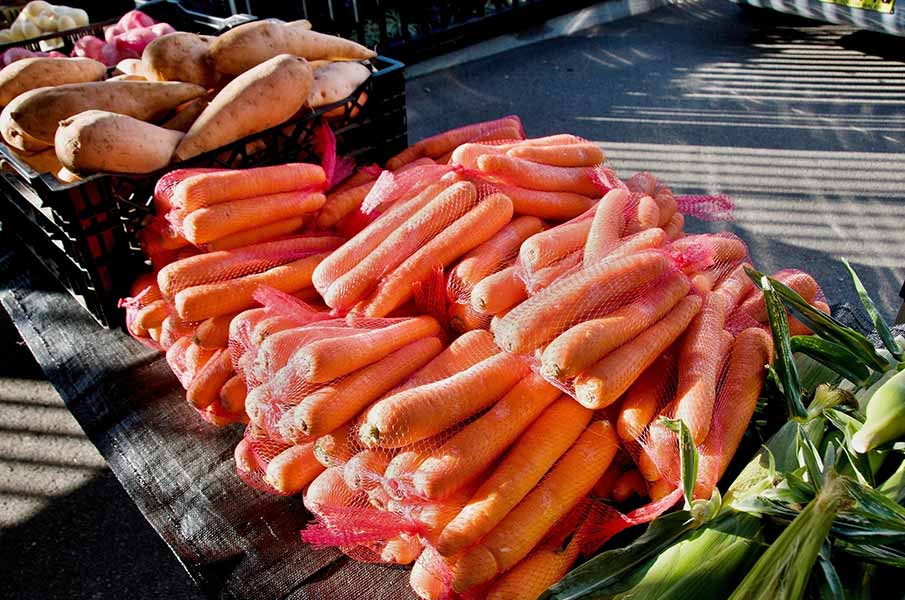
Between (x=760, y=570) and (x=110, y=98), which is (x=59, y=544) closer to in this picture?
(x=110, y=98)

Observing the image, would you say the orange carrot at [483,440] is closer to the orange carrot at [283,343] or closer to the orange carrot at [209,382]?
the orange carrot at [283,343]

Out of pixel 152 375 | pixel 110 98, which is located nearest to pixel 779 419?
pixel 152 375

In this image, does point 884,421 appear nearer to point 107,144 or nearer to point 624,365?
point 624,365

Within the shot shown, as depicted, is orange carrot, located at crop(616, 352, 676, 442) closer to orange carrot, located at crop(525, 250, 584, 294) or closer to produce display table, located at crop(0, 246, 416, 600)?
orange carrot, located at crop(525, 250, 584, 294)

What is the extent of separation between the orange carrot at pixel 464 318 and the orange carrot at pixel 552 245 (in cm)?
17

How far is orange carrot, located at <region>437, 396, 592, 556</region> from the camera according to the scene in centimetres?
120

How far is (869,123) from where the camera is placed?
525cm

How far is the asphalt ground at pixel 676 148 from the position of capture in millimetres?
2414

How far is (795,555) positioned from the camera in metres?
1.02

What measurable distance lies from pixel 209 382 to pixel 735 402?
123 centimetres

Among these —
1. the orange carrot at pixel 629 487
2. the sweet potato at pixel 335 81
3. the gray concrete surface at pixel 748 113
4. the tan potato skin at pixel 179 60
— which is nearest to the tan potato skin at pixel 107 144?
the tan potato skin at pixel 179 60

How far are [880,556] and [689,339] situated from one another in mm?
532

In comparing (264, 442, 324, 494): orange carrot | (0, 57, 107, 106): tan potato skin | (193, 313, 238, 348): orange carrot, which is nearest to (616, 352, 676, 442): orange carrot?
(264, 442, 324, 494): orange carrot

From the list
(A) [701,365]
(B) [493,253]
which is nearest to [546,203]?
(B) [493,253]
